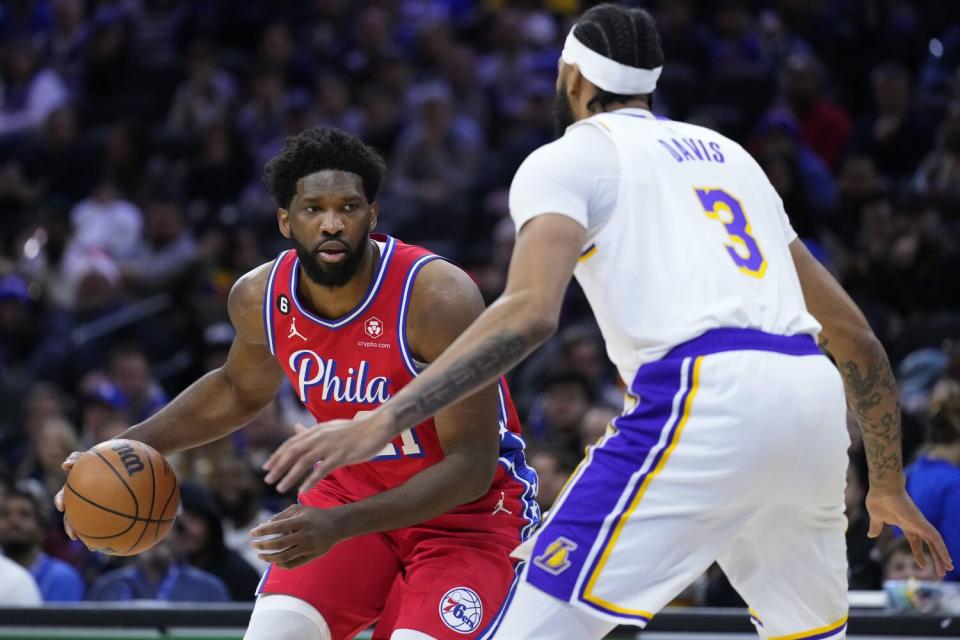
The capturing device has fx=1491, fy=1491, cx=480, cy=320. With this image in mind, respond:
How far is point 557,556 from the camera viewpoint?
3432mm

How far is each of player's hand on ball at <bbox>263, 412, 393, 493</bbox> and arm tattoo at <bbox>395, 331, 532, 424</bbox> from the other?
9cm

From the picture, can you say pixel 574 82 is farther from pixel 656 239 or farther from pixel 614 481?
pixel 614 481

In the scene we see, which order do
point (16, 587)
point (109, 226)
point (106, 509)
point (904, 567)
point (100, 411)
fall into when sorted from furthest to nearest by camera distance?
1. point (109, 226)
2. point (100, 411)
3. point (16, 587)
4. point (904, 567)
5. point (106, 509)

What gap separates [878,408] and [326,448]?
165cm

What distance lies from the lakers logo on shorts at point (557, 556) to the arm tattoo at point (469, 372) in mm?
424

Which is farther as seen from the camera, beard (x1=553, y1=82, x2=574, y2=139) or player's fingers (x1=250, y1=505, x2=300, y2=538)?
player's fingers (x1=250, y1=505, x2=300, y2=538)

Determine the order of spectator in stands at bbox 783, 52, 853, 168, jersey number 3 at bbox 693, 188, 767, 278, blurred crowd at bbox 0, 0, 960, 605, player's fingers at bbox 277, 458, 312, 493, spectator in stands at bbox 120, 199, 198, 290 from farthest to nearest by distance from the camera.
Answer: spectator in stands at bbox 120, 199, 198, 290, spectator in stands at bbox 783, 52, 853, 168, blurred crowd at bbox 0, 0, 960, 605, jersey number 3 at bbox 693, 188, 767, 278, player's fingers at bbox 277, 458, 312, 493

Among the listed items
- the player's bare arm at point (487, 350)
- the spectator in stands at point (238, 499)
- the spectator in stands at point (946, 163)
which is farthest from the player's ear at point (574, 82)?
the spectator in stands at point (946, 163)

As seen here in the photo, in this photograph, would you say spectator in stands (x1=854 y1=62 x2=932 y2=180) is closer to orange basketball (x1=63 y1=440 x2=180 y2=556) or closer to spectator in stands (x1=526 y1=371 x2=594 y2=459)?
spectator in stands (x1=526 y1=371 x2=594 y2=459)

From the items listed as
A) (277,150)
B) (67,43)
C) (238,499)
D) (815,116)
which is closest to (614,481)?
(238,499)

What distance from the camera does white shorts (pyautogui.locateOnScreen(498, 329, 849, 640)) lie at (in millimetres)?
3400

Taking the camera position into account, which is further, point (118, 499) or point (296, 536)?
point (118, 499)

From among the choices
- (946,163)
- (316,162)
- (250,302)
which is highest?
(316,162)

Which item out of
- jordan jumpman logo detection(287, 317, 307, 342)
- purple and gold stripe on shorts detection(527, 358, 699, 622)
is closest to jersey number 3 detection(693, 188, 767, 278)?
purple and gold stripe on shorts detection(527, 358, 699, 622)
